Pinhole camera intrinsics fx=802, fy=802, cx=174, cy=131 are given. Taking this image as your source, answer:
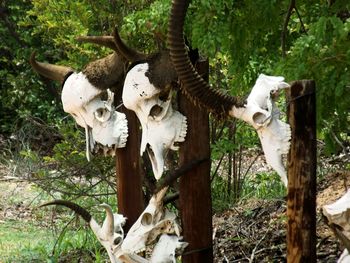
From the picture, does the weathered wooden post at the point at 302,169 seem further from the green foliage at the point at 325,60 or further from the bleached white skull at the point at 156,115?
the bleached white skull at the point at 156,115

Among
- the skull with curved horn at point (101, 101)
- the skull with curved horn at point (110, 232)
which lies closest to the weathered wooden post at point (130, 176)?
the skull with curved horn at point (101, 101)

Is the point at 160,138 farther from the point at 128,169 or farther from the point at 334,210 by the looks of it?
the point at 334,210

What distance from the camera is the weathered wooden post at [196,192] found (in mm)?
3430

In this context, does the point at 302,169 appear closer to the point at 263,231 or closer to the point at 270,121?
the point at 270,121

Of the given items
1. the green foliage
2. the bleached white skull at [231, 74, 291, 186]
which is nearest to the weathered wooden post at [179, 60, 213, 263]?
the green foliage

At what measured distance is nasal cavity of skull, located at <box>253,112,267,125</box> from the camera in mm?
2791

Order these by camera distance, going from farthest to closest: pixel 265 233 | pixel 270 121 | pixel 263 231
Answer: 1. pixel 263 231
2. pixel 265 233
3. pixel 270 121

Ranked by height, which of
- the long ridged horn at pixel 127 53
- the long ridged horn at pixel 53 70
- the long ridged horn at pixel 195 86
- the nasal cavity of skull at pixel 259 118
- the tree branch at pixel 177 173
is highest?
the long ridged horn at pixel 53 70

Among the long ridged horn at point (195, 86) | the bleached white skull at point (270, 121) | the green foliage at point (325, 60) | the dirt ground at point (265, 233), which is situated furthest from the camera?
the dirt ground at point (265, 233)

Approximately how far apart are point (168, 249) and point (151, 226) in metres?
0.12

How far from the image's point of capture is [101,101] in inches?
150

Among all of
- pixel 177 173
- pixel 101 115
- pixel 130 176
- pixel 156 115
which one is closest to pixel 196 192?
pixel 177 173

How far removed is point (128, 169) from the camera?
12.7 feet

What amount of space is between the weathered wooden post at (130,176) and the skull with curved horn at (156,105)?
383 mm
